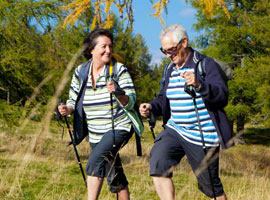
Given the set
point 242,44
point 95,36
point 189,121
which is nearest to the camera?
point 189,121

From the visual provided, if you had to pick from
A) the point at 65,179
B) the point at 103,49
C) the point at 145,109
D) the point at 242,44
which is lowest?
the point at 65,179

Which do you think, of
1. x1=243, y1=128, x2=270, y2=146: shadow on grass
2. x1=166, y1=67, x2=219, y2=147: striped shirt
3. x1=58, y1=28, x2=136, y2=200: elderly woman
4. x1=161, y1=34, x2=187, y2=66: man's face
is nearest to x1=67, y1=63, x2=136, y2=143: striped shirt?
x1=58, y1=28, x2=136, y2=200: elderly woman

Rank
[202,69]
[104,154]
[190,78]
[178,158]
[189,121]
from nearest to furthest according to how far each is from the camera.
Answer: [190,78]
[202,69]
[189,121]
[178,158]
[104,154]

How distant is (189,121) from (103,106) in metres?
0.83

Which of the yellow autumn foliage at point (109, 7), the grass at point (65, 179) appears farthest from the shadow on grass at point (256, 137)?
the yellow autumn foliage at point (109, 7)

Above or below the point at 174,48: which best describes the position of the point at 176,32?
above

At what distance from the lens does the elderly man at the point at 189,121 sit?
320 centimetres

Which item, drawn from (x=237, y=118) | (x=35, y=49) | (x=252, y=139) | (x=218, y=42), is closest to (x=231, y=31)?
(x=218, y=42)

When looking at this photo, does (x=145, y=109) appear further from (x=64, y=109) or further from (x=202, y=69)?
(x=64, y=109)

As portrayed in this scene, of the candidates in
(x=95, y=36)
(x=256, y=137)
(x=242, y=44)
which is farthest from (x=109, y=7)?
(x=256, y=137)

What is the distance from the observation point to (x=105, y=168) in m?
3.81

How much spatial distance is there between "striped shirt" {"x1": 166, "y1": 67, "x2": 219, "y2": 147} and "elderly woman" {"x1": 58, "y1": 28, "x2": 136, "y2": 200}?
41cm

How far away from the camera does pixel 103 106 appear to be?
3.77 m

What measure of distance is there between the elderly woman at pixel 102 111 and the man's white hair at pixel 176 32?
56cm
